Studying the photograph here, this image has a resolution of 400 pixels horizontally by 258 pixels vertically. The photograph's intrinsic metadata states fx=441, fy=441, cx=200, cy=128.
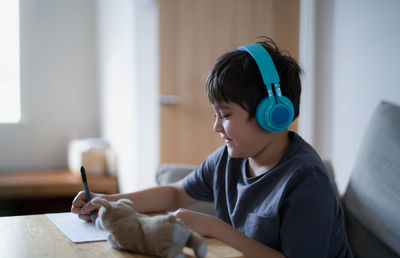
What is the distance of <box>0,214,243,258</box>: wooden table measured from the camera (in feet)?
2.46

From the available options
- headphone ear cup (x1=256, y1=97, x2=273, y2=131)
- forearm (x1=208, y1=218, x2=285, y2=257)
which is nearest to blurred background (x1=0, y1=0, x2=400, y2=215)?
headphone ear cup (x1=256, y1=97, x2=273, y2=131)

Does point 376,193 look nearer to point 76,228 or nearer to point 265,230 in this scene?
point 265,230

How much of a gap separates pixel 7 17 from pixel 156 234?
292 cm

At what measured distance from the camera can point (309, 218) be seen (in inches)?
34.6

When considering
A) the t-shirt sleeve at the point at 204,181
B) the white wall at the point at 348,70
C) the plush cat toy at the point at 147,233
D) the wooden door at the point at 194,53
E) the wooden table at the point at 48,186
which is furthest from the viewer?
the wooden table at the point at 48,186

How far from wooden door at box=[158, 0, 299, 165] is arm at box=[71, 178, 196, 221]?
49.4 inches

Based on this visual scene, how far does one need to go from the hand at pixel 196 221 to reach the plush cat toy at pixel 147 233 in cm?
11

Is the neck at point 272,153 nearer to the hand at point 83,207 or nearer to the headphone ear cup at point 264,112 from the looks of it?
the headphone ear cup at point 264,112

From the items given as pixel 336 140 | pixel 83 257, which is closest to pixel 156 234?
pixel 83 257

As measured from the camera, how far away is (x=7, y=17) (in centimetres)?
313

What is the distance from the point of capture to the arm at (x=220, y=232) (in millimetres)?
841

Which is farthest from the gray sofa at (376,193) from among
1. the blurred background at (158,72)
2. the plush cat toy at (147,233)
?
the plush cat toy at (147,233)

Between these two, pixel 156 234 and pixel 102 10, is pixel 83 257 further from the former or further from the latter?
pixel 102 10

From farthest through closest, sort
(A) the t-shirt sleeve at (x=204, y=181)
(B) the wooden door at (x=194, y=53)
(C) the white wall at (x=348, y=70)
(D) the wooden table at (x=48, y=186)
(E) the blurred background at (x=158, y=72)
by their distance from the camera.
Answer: (D) the wooden table at (x=48, y=186) < (B) the wooden door at (x=194, y=53) < (E) the blurred background at (x=158, y=72) < (C) the white wall at (x=348, y=70) < (A) the t-shirt sleeve at (x=204, y=181)
